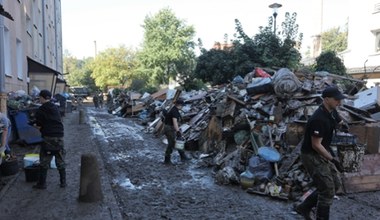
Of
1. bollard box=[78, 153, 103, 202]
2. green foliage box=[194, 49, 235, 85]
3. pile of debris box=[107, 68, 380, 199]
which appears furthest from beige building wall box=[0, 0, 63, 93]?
green foliage box=[194, 49, 235, 85]

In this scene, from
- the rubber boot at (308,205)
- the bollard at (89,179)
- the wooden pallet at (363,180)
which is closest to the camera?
the rubber boot at (308,205)

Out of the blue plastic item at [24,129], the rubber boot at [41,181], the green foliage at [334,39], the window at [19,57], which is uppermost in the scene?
the green foliage at [334,39]

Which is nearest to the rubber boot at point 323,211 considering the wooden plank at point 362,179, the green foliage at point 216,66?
the wooden plank at point 362,179

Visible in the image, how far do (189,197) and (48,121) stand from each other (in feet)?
9.21

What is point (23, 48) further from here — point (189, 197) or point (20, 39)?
point (189, 197)

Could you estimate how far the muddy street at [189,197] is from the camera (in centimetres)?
571

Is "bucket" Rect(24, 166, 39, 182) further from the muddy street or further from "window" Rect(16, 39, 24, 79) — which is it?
"window" Rect(16, 39, 24, 79)

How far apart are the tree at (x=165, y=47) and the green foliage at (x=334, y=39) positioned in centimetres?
2413

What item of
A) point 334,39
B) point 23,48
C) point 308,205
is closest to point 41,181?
point 308,205

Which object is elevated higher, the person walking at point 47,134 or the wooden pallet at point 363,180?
the person walking at point 47,134

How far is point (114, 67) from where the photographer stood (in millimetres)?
55969

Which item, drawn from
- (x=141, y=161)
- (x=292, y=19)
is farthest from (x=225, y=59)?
(x=141, y=161)

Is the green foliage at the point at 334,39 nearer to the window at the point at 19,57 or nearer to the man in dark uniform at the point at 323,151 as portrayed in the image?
the window at the point at 19,57

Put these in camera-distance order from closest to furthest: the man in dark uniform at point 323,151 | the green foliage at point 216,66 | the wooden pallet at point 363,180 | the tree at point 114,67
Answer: the man in dark uniform at point 323,151
the wooden pallet at point 363,180
the green foliage at point 216,66
the tree at point 114,67
